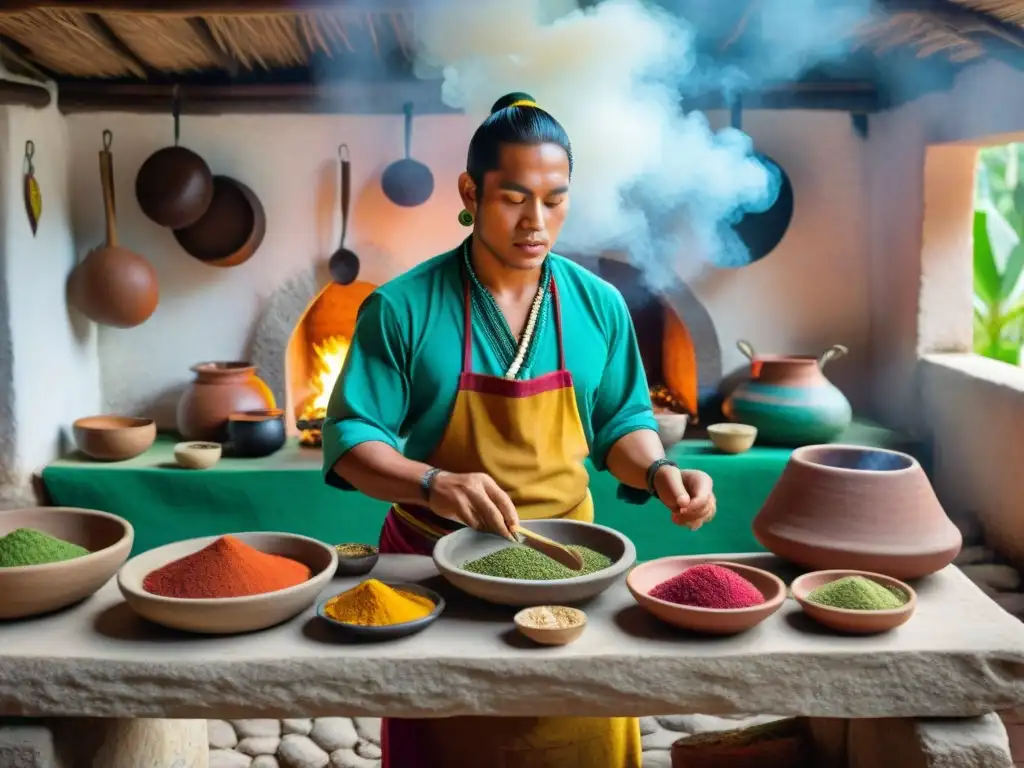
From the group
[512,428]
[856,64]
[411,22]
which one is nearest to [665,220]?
[856,64]

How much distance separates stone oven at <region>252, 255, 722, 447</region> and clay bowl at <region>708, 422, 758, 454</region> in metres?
0.65

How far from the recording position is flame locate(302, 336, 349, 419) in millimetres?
5250

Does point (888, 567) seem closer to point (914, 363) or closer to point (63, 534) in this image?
point (63, 534)

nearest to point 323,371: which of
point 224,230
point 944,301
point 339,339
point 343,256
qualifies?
point 339,339

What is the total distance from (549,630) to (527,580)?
0.13 metres

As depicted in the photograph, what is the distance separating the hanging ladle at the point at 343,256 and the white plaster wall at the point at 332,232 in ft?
0.15

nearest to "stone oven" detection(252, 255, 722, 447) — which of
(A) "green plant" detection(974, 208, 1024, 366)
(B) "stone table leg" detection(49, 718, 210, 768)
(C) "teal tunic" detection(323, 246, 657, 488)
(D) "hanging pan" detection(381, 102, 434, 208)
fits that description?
(D) "hanging pan" detection(381, 102, 434, 208)

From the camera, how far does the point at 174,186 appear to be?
4.82 m


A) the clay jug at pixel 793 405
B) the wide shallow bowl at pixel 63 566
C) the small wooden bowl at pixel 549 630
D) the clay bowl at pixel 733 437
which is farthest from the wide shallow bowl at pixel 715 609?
the clay jug at pixel 793 405

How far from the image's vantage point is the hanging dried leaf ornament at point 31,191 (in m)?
Answer: 4.53

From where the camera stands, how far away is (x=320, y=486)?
4461mm

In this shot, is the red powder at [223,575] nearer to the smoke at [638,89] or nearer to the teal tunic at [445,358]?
the teal tunic at [445,358]

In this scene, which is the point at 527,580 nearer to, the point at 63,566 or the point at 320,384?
the point at 63,566

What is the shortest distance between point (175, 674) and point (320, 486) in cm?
280
